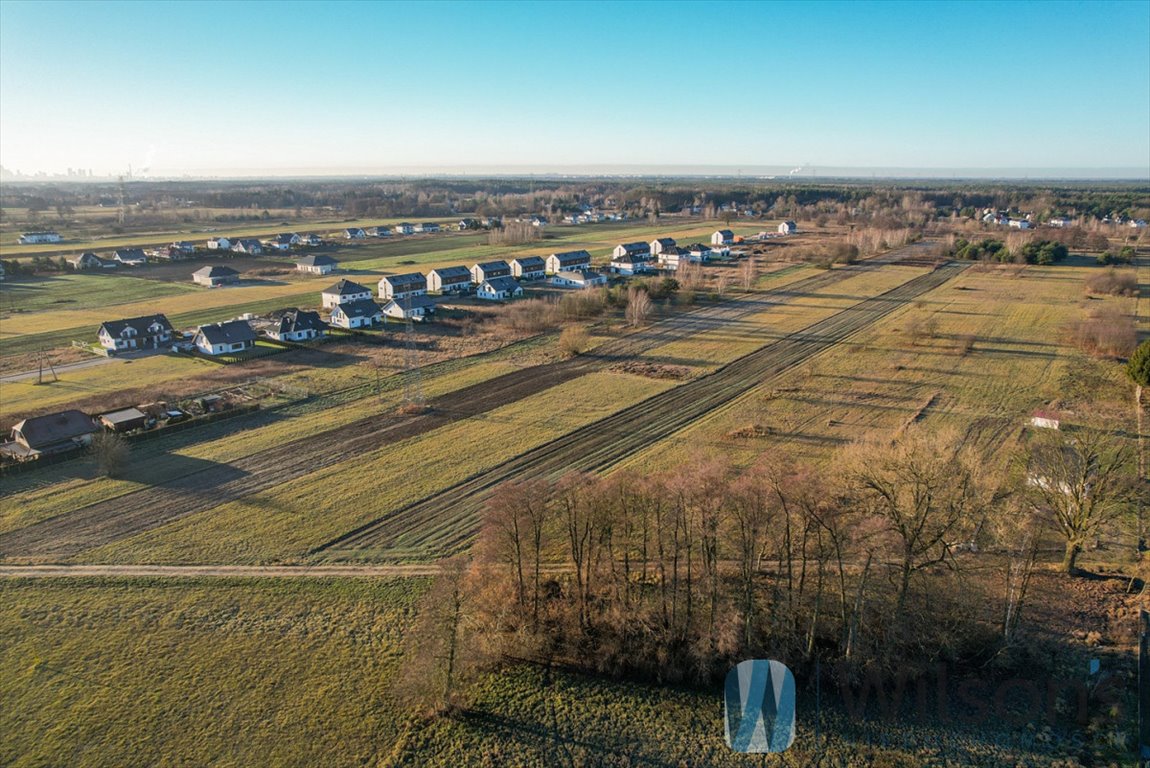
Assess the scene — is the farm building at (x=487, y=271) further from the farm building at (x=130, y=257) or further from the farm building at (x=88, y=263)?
the farm building at (x=88, y=263)

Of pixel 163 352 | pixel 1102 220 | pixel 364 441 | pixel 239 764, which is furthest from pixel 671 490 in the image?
pixel 1102 220

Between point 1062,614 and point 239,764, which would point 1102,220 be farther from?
point 239,764

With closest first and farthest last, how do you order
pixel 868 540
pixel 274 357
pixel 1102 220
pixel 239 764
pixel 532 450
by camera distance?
pixel 239 764
pixel 868 540
pixel 532 450
pixel 274 357
pixel 1102 220

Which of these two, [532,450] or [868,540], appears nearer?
[868,540]

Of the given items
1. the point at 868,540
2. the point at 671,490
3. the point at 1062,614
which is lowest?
the point at 1062,614

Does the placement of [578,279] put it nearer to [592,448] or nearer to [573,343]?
[573,343]

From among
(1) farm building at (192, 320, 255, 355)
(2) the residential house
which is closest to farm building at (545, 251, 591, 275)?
(2) the residential house

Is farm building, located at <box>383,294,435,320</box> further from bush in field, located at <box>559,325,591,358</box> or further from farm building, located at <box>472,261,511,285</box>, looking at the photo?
bush in field, located at <box>559,325,591,358</box>

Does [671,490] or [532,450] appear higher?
[671,490]
